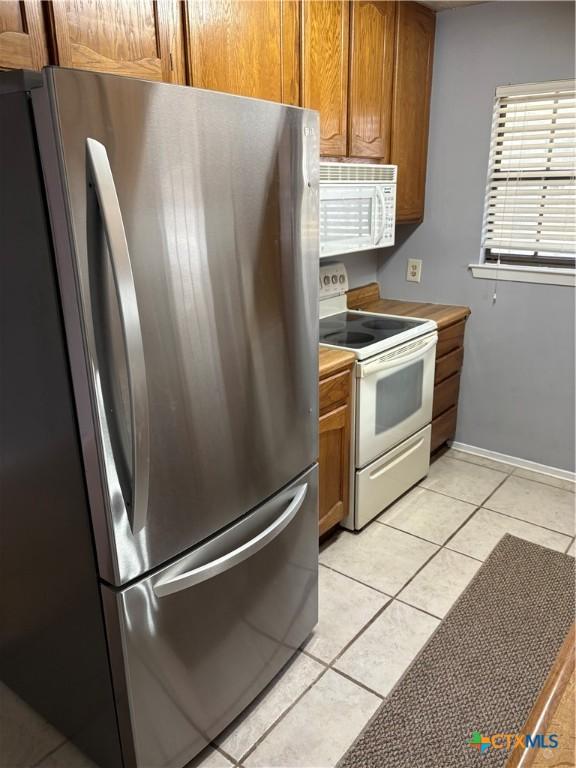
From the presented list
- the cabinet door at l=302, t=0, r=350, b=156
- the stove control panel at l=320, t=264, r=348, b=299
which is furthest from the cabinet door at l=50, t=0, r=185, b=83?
the stove control panel at l=320, t=264, r=348, b=299

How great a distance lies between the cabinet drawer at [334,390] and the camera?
2.21 meters

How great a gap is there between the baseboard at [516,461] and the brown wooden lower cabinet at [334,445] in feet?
3.94

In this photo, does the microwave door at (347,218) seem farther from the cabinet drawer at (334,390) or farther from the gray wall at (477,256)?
the gray wall at (477,256)

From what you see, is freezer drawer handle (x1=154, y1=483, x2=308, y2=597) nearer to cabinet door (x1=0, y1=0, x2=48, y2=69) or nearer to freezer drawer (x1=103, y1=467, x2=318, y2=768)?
freezer drawer (x1=103, y1=467, x2=318, y2=768)

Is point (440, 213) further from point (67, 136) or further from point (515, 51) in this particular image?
point (67, 136)

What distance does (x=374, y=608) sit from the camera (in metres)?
2.18

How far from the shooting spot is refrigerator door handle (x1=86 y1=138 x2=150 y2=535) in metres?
1.03

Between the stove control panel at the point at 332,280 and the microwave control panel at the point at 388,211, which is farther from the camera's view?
the stove control panel at the point at 332,280

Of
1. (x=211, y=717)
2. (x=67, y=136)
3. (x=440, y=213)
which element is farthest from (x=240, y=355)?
(x=440, y=213)

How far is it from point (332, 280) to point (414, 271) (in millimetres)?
626

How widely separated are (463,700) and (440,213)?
2.39 meters

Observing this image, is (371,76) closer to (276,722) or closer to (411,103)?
(411,103)
